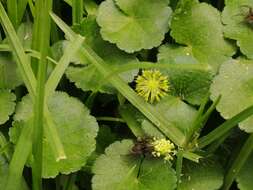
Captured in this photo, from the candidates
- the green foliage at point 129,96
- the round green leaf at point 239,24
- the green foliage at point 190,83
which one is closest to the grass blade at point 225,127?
the green foliage at point 129,96

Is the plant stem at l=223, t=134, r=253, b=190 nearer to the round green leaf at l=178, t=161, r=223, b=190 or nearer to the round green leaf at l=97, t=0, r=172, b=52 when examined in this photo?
the round green leaf at l=178, t=161, r=223, b=190

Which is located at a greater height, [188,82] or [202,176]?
[188,82]

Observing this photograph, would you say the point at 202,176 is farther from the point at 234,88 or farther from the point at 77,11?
the point at 77,11

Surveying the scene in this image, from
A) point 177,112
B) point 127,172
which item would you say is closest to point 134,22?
point 177,112

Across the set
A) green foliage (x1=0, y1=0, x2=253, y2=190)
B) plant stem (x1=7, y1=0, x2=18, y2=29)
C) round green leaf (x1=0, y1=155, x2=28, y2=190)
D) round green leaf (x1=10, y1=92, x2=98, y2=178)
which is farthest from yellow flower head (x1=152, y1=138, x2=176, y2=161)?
plant stem (x1=7, y1=0, x2=18, y2=29)

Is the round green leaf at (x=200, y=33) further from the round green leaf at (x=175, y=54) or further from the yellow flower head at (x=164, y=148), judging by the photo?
the yellow flower head at (x=164, y=148)

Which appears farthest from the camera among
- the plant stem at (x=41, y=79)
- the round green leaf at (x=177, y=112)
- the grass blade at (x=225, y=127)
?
the round green leaf at (x=177, y=112)

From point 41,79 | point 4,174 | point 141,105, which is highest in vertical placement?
point 41,79
